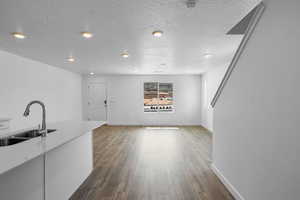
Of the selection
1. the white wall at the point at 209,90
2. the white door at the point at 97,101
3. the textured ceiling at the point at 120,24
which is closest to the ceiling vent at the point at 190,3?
the textured ceiling at the point at 120,24

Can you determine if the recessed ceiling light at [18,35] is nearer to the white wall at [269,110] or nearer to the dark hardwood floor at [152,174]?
the dark hardwood floor at [152,174]

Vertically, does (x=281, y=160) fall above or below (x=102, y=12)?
below

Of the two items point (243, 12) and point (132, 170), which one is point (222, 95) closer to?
point (243, 12)

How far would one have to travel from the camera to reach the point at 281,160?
132 cm

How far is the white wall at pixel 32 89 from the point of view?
3.62 m

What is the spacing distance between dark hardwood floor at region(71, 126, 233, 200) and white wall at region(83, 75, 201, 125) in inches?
121

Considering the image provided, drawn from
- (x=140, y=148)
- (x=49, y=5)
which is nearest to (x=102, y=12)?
(x=49, y=5)

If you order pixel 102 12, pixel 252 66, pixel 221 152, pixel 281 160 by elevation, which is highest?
pixel 102 12

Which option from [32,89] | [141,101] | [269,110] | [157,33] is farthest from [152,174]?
[141,101]

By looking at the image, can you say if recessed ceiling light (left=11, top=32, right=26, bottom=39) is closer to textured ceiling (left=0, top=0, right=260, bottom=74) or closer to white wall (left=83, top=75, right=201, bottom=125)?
textured ceiling (left=0, top=0, right=260, bottom=74)

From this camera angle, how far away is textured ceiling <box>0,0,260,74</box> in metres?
1.71

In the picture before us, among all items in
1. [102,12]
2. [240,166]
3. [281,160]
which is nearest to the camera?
[281,160]

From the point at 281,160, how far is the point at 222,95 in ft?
4.52

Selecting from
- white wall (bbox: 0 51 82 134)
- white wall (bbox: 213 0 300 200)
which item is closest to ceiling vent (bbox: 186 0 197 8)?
white wall (bbox: 213 0 300 200)
